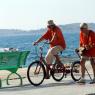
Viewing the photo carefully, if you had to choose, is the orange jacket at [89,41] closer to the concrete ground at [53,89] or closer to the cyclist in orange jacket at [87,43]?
the cyclist in orange jacket at [87,43]

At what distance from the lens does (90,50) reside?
16.1 metres

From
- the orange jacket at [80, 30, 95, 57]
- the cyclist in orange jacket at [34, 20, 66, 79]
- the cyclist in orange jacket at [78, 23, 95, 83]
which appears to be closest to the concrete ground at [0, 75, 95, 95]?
the cyclist in orange jacket at [78, 23, 95, 83]

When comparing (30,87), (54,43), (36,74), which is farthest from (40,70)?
(54,43)

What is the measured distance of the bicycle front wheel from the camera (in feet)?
52.5

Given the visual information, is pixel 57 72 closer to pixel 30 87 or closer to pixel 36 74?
pixel 36 74

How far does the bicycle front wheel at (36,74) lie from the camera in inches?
630

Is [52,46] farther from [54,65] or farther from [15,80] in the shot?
[15,80]

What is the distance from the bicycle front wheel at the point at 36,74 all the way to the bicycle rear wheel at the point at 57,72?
0.52 meters

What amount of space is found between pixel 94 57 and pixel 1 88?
284cm

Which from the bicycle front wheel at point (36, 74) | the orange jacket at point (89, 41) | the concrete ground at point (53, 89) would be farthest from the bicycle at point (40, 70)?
the orange jacket at point (89, 41)

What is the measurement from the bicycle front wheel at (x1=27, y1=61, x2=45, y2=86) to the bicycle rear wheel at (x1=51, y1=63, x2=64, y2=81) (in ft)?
1.70

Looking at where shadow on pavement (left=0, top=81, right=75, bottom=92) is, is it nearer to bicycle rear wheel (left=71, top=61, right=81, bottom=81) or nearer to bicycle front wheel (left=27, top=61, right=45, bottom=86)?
bicycle front wheel (left=27, top=61, right=45, bottom=86)

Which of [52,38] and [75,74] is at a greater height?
[52,38]

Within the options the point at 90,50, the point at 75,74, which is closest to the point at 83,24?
the point at 90,50
